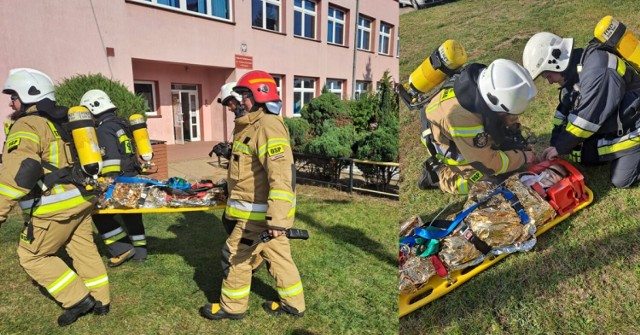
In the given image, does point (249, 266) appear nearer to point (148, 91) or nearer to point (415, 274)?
point (415, 274)

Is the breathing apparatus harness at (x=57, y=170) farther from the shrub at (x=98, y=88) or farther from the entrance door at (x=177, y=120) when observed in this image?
the entrance door at (x=177, y=120)

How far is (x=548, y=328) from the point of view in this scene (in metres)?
0.82

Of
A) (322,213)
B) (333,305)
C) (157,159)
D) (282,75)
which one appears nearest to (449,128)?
(333,305)

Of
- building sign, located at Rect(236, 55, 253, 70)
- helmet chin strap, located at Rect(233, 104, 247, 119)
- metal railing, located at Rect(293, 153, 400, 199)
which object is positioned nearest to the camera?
helmet chin strap, located at Rect(233, 104, 247, 119)

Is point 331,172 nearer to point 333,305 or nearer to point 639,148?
point 333,305

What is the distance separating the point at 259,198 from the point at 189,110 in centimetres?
785

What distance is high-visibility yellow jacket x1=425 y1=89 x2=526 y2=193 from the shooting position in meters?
1.05

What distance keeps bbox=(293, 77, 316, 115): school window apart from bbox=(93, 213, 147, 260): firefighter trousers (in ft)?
22.1

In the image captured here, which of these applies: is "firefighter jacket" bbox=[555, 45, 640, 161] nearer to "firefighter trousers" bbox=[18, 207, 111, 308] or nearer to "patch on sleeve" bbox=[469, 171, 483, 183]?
"patch on sleeve" bbox=[469, 171, 483, 183]

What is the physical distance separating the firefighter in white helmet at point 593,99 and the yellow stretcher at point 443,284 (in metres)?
0.16

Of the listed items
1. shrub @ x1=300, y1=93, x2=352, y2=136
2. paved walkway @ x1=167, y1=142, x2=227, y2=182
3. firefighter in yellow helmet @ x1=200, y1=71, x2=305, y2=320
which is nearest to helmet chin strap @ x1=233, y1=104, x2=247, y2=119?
firefighter in yellow helmet @ x1=200, y1=71, x2=305, y2=320

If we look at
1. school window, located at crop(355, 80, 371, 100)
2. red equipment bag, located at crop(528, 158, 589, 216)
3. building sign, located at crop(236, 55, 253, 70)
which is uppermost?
building sign, located at crop(236, 55, 253, 70)

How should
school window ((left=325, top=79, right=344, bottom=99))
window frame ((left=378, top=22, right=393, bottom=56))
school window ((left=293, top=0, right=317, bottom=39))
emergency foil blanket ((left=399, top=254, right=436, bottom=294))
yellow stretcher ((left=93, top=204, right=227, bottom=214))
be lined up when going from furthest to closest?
school window ((left=325, top=79, right=344, bottom=99)), school window ((left=293, top=0, right=317, bottom=39)), yellow stretcher ((left=93, top=204, right=227, bottom=214)), window frame ((left=378, top=22, right=393, bottom=56)), emergency foil blanket ((left=399, top=254, right=436, bottom=294))

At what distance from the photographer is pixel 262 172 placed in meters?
2.28
